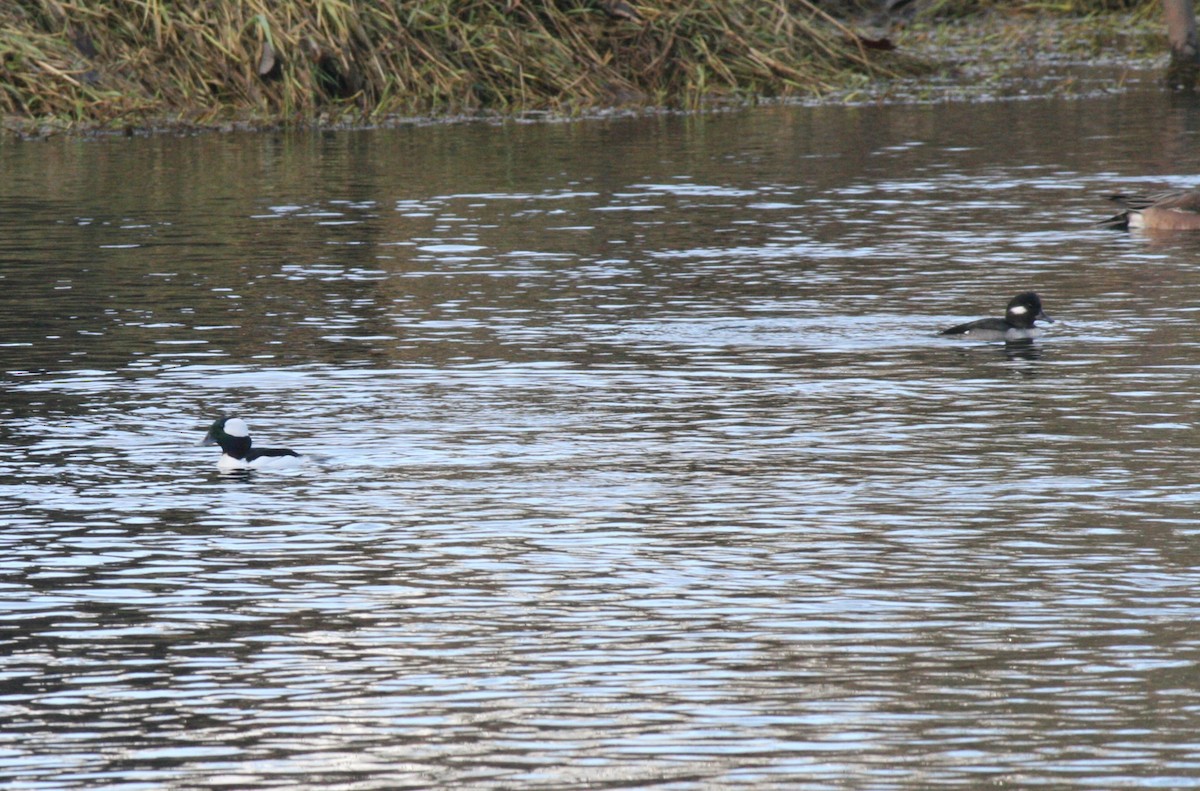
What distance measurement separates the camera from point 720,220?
2016 cm

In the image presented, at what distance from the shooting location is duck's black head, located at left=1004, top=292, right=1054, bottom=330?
45.6 ft

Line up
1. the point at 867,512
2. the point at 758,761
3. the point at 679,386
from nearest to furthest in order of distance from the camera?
the point at 758,761 < the point at 867,512 < the point at 679,386

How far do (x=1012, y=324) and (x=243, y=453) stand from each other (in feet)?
17.3

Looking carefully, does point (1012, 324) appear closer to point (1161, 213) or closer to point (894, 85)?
→ point (1161, 213)

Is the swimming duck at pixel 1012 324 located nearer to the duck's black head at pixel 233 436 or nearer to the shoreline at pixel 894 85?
the duck's black head at pixel 233 436

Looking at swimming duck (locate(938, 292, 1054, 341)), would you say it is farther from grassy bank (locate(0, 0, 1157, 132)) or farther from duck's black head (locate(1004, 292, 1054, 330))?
grassy bank (locate(0, 0, 1157, 132))

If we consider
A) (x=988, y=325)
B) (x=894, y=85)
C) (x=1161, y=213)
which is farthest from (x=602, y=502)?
(x=894, y=85)

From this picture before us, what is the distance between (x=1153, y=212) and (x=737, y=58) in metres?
14.9

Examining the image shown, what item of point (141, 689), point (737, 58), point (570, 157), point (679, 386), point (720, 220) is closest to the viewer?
point (141, 689)

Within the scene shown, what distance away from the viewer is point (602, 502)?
9.98m

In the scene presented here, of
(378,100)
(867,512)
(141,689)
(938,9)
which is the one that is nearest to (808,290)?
(867,512)

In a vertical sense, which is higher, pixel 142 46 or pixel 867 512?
pixel 142 46

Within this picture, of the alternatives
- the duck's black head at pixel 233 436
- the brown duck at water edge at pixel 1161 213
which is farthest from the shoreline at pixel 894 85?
the duck's black head at pixel 233 436

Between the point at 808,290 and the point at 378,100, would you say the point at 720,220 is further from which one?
the point at 378,100
